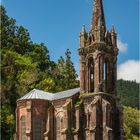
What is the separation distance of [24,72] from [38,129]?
18.5 metres

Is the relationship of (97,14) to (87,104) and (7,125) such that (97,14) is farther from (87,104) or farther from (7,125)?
(7,125)

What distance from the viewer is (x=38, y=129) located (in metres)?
48.8

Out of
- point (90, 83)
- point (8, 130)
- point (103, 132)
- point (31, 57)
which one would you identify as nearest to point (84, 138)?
point (103, 132)

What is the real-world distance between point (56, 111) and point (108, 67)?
7.69m

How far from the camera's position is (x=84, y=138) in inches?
1823

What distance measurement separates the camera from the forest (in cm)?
6091

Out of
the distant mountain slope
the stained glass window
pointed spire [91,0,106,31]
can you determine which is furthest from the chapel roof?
the distant mountain slope

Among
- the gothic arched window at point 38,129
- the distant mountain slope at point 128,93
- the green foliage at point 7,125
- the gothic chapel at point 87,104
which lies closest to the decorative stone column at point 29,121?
the gothic chapel at point 87,104

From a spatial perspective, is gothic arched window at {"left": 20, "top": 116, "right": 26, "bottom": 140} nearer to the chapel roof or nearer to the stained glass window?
the stained glass window

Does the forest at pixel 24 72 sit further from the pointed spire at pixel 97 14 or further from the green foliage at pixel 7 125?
the pointed spire at pixel 97 14

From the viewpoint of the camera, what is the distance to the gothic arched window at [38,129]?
48.6 m

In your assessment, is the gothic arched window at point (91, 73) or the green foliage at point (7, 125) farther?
the green foliage at point (7, 125)

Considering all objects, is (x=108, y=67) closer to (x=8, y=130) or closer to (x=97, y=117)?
(x=97, y=117)

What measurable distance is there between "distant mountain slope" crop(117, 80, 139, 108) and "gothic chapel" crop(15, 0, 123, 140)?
4619 cm
